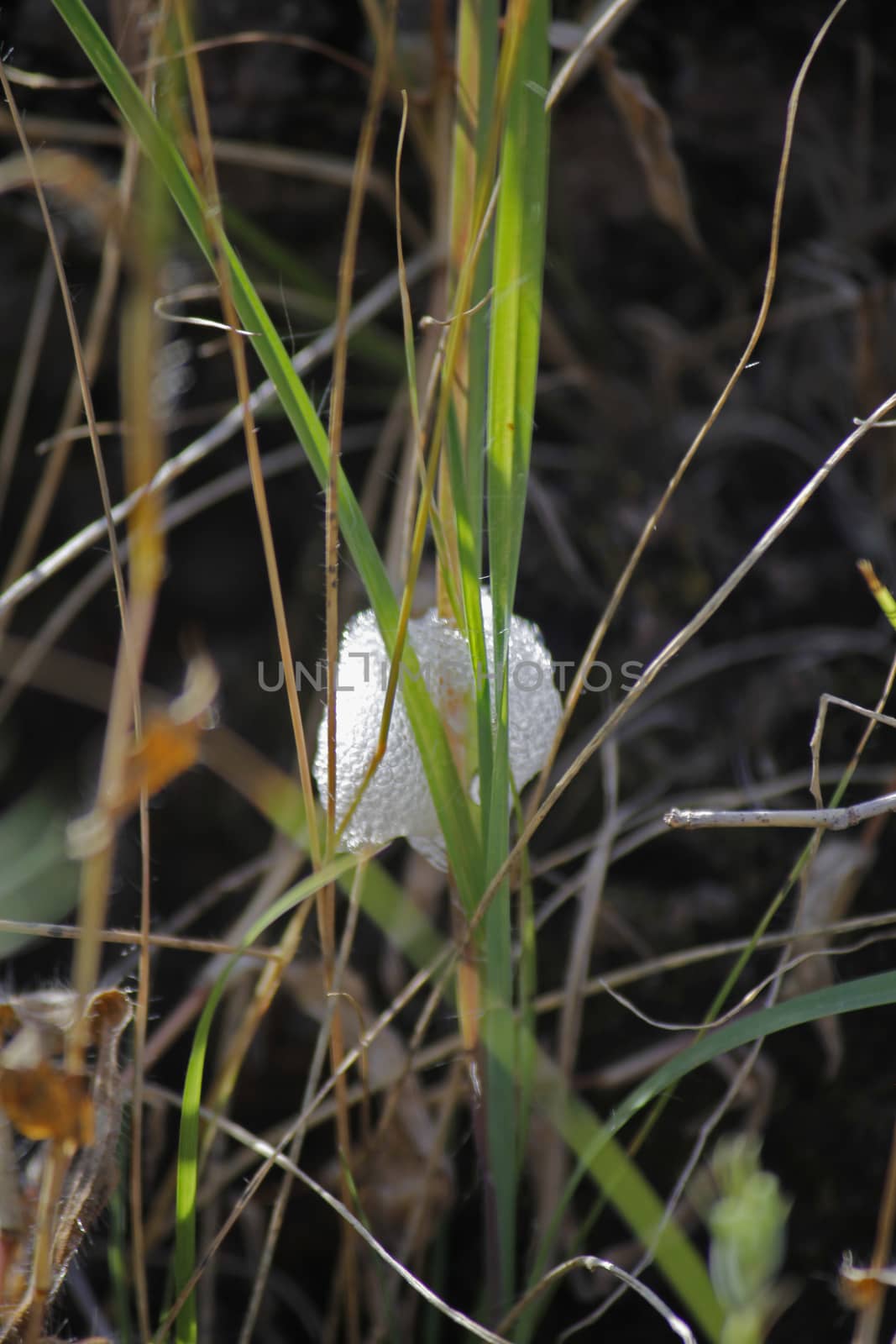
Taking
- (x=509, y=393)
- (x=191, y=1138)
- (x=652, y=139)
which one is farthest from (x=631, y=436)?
(x=191, y=1138)

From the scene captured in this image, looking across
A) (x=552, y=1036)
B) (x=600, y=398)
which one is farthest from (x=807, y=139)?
(x=552, y=1036)

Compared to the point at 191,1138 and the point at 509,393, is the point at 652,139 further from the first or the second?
the point at 191,1138

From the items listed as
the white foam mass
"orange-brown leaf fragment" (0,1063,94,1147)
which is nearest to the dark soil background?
the white foam mass

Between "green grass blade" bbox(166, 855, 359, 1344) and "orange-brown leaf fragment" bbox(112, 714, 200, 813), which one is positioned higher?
"orange-brown leaf fragment" bbox(112, 714, 200, 813)

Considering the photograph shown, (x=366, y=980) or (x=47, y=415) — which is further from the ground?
(x=47, y=415)

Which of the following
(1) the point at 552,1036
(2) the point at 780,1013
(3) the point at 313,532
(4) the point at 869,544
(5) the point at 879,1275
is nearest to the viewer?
(5) the point at 879,1275

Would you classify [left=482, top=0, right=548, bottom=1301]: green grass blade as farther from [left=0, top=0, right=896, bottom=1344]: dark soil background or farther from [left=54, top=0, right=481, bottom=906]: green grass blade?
[left=0, top=0, right=896, bottom=1344]: dark soil background

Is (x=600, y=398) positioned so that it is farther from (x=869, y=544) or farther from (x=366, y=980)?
(x=366, y=980)
